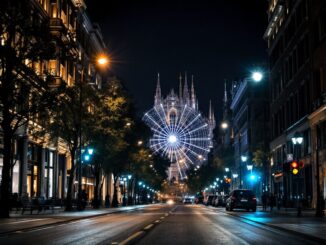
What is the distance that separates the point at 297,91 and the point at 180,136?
9353 centimetres

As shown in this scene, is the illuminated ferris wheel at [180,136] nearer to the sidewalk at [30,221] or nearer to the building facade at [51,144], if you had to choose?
the building facade at [51,144]

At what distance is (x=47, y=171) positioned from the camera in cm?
6975

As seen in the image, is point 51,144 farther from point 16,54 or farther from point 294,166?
point 294,166

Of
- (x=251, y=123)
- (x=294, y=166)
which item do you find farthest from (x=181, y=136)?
(x=294, y=166)

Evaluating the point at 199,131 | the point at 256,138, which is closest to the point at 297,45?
the point at 256,138

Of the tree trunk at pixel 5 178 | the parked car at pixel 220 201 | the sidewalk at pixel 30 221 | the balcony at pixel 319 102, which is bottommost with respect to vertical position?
the sidewalk at pixel 30 221

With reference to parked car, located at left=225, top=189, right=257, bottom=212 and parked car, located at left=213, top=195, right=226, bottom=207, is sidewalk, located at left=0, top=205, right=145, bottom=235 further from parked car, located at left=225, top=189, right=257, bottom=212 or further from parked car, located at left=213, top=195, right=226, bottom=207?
parked car, located at left=213, top=195, right=226, bottom=207

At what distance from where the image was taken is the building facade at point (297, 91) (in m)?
57.4

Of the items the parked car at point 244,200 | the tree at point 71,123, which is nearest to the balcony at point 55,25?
the tree at point 71,123

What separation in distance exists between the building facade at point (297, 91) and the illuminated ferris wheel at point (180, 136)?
68.6 metres

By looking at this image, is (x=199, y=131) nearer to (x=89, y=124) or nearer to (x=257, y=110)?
(x=257, y=110)

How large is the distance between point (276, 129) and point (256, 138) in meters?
27.6

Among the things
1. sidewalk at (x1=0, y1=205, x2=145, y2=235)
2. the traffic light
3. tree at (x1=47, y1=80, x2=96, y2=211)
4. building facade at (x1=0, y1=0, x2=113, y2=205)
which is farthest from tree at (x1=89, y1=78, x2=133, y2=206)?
the traffic light

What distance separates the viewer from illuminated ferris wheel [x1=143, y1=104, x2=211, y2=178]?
515 feet
